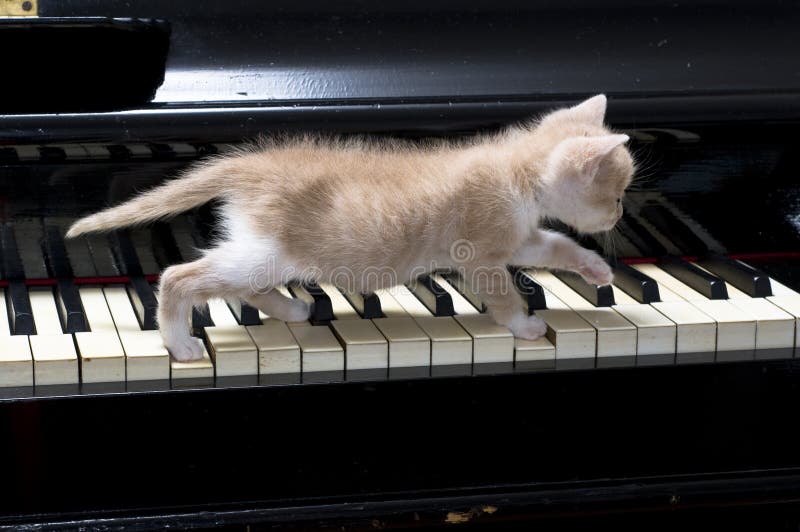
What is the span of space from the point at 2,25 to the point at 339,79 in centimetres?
55

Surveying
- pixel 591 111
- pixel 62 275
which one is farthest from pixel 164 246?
pixel 591 111

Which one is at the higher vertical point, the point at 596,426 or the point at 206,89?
the point at 206,89

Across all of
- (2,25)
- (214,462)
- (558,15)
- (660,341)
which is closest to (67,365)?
(214,462)

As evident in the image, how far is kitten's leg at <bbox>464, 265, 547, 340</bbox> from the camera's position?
1.81 meters

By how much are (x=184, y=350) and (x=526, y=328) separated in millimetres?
503

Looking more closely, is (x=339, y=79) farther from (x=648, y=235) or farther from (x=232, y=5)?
A: (x=648, y=235)

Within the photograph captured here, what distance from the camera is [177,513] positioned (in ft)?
5.74

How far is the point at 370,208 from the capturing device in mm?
1795

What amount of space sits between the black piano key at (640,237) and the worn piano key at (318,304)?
0.55m

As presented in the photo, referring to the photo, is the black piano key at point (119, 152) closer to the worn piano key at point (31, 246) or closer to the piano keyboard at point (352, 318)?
the piano keyboard at point (352, 318)

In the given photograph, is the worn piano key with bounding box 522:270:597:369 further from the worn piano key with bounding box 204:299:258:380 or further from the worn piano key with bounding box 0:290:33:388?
the worn piano key with bounding box 0:290:33:388

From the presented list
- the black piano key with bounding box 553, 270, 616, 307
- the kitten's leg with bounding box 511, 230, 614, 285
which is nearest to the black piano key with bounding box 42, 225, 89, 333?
the kitten's leg with bounding box 511, 230, 614, 285

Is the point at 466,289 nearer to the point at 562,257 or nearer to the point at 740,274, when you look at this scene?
the point at 562,257

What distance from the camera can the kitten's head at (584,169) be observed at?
5.98 feet
